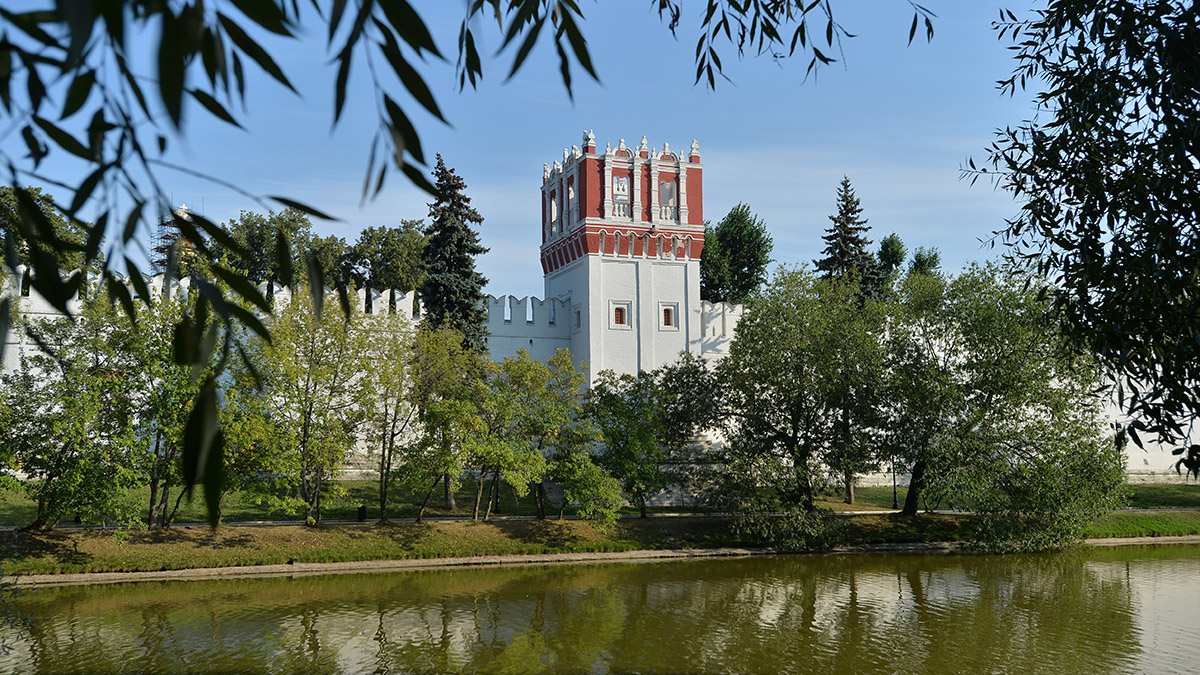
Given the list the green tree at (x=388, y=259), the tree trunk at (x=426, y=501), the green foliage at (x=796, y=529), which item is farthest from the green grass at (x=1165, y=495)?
the green tree at (x=388, y=259)

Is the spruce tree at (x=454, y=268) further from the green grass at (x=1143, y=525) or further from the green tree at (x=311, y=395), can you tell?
the green grass at (x=1143, y=525)

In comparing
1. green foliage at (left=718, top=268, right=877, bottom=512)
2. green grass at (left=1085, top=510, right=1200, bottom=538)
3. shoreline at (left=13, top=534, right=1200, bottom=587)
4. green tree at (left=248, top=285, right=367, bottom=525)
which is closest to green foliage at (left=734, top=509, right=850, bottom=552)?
shoreline at (left=13, top=534, right=1200, bottom=587)

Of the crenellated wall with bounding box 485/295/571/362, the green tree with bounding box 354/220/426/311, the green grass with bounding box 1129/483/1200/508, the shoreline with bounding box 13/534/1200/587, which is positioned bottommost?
the shoreline with bounding box 13/534/1200/587

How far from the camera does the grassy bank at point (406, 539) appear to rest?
1777cm

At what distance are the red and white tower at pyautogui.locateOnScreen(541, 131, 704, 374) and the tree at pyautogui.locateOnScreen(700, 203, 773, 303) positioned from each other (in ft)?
29.5

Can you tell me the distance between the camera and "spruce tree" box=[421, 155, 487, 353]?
27688 millimetres

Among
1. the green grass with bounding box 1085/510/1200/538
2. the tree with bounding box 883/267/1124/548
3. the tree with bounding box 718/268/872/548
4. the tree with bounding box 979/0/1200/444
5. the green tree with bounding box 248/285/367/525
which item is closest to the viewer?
the tree with bounding box 979/0/1200/444

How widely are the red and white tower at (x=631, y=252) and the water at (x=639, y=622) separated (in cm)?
1270

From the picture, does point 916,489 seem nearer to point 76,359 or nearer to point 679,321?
point 679,321

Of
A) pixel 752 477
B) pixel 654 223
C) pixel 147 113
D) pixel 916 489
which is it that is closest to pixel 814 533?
pixel 752 477

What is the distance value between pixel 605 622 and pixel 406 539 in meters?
7.88

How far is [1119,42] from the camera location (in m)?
6.20

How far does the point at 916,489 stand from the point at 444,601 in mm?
14206

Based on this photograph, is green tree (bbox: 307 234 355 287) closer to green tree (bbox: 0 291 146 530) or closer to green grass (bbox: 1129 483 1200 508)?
green tree (bbox: 0 291 146 530)
